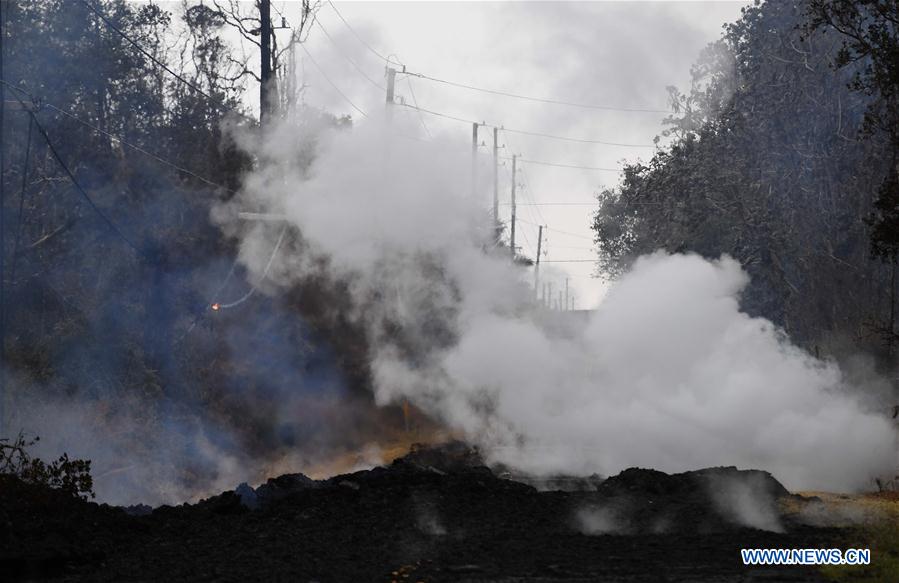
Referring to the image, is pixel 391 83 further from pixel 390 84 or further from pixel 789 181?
pixel 789 181

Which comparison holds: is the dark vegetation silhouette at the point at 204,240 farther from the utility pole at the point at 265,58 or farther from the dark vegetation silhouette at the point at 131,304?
the utility pole at the point at 265,58

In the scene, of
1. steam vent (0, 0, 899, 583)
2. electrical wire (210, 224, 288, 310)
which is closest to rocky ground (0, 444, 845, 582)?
steam vent (0, 0, 899, 583)

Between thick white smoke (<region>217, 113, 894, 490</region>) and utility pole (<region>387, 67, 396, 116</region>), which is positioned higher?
utility pole (<region>387, 67, 396, 116</region>)

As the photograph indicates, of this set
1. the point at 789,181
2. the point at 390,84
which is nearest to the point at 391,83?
the point at 390,84

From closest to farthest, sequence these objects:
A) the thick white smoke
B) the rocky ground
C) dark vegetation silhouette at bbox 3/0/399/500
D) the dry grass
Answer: the dry grass → the rocky ground → the thick white smoke → dark vegetation silhouette at bbox 3/0/399/500

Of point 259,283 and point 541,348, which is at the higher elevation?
point 259,283

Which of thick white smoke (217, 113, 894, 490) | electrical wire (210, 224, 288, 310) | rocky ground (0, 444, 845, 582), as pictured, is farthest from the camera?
electrical wire (210, 224, 288, 310)

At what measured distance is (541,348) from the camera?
25391mm

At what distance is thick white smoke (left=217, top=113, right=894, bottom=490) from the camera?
21766mm

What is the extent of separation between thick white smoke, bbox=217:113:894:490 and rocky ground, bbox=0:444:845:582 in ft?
13.1

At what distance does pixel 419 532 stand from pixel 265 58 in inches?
690

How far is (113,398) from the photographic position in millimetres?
27609

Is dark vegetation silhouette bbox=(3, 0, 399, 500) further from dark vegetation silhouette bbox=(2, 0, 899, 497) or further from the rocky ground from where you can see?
the rocky ground

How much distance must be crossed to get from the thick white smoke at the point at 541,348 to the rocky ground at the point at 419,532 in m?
3.98
